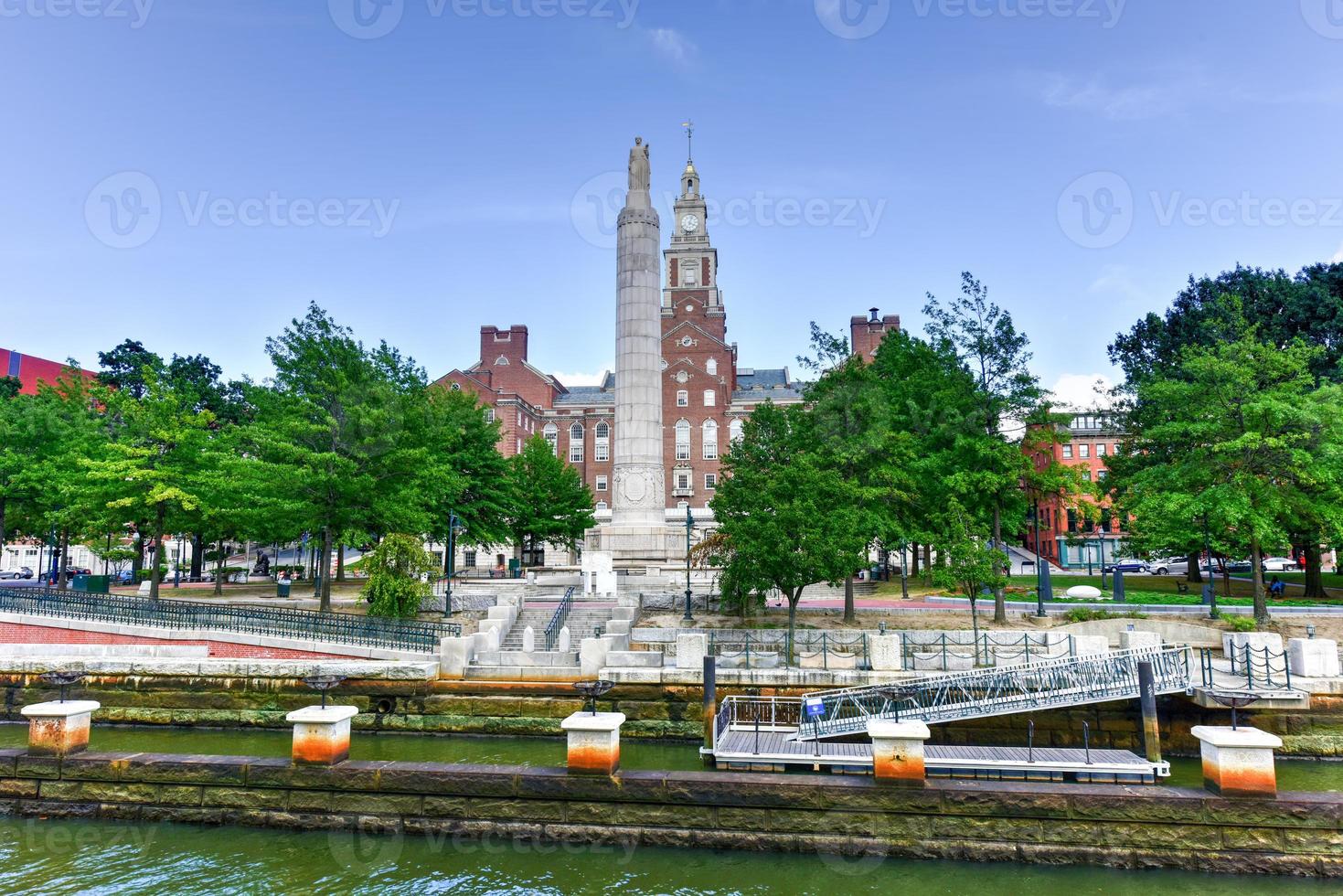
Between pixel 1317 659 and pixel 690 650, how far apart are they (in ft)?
49.7

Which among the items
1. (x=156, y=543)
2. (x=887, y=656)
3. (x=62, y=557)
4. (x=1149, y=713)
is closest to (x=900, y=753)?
(x=1149, y=713)

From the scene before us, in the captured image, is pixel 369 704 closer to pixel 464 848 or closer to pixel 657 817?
pixel 464 848

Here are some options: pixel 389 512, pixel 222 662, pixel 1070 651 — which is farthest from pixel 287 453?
pixel 1070 651

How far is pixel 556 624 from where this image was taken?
2636 cm

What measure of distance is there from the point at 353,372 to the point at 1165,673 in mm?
29639

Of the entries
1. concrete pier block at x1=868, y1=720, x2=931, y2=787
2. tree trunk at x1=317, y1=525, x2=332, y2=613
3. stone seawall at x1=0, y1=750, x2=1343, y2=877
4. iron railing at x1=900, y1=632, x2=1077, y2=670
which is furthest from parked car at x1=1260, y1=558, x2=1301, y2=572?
tree trunk at x1=317, y1=525, x2=332, y2=613

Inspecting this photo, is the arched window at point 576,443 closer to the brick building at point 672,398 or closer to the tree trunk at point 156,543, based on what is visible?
the brick building at point 672,398

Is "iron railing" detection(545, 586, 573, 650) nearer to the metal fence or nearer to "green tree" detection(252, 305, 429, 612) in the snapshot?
"green tree" detection(252, 305, 429, 612)

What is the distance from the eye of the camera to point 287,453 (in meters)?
29.1

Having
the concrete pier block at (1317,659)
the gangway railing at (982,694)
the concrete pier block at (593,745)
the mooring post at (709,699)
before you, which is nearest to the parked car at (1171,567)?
the concrete pier block at (1317,659)

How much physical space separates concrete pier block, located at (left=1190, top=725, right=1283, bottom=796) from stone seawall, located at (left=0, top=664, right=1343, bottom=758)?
693 cm

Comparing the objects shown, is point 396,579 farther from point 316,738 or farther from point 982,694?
point 982,694

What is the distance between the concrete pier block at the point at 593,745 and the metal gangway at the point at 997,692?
205 inches

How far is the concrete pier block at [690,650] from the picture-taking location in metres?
21.0
